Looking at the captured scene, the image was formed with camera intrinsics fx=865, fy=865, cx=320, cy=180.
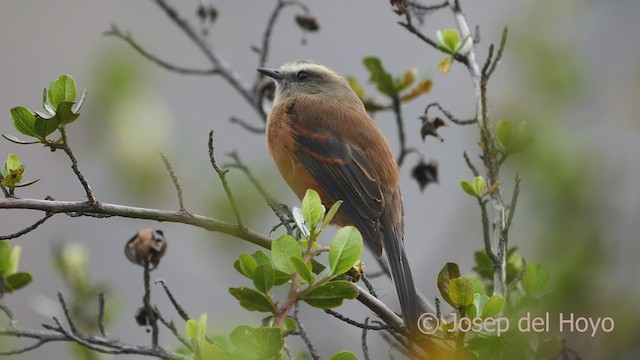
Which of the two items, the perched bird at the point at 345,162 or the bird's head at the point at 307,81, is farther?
the bird's head at the point at 307,81

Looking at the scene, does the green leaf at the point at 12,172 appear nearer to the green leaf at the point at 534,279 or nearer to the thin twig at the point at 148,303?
the thin twig at the point at 148,303

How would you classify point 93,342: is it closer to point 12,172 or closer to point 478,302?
point 12,172

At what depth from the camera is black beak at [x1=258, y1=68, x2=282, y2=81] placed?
456 centimetres

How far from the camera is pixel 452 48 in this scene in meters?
3.13

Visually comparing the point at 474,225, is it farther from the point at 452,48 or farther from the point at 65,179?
the point at 65,179

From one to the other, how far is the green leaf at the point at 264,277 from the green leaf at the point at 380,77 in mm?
1897

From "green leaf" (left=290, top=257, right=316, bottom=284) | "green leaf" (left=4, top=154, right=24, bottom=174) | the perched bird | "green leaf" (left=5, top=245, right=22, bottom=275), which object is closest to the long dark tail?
the perched bird

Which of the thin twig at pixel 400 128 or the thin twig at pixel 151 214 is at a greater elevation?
the thin twig at pixel 400 128

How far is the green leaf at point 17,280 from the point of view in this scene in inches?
108

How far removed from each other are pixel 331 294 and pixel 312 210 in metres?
0.31

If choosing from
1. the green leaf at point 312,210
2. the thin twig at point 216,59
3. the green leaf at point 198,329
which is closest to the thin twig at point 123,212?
the green leaf at point 312,210

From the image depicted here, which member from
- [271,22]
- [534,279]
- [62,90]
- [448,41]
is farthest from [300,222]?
[271,22]

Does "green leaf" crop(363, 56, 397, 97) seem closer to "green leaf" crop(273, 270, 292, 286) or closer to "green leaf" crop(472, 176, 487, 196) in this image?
"green leaf" crop(472, 176, 487, 196)

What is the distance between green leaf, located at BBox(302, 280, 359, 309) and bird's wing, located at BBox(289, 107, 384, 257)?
71.0 inches
